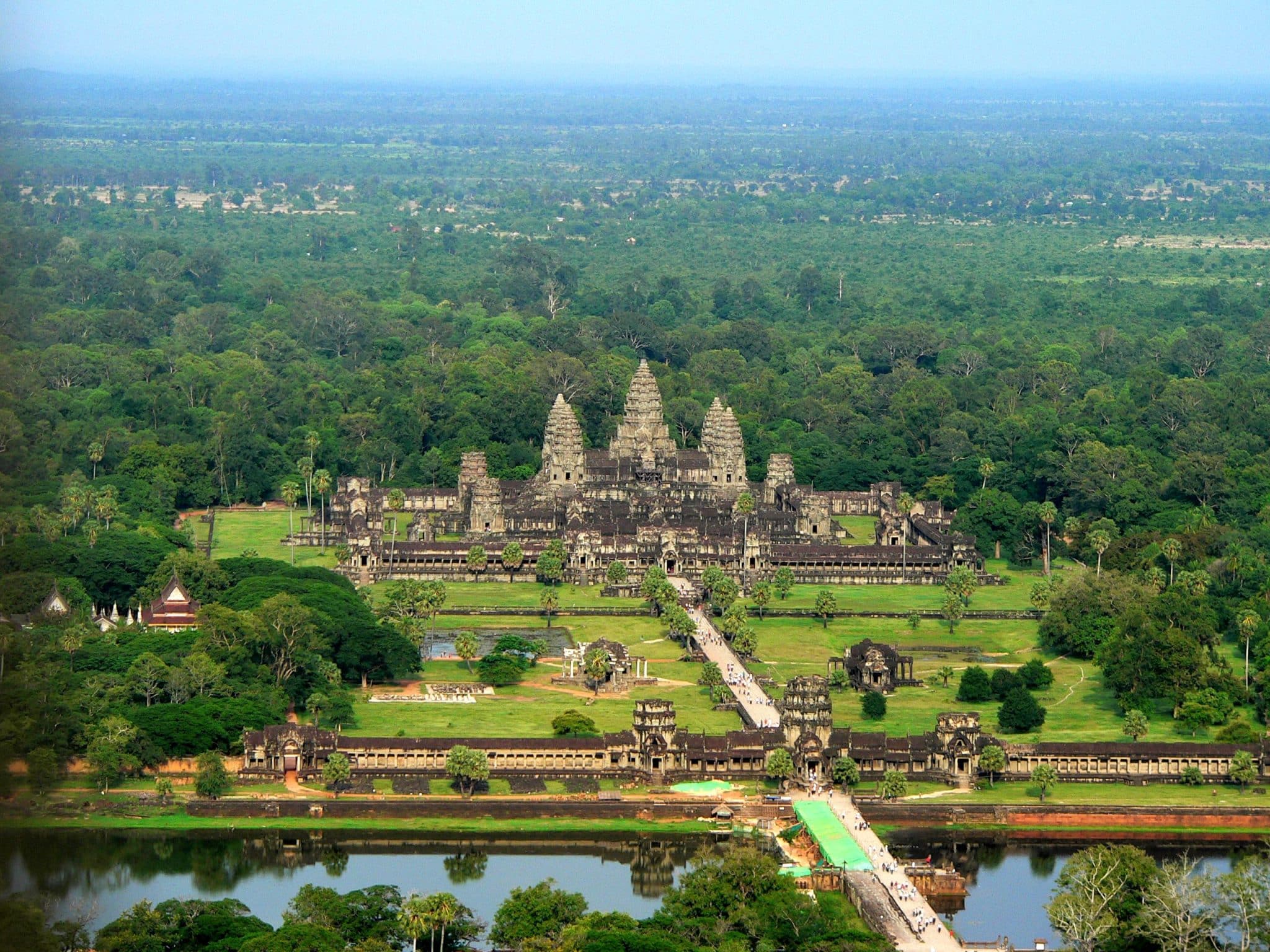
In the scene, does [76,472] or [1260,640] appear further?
[76,472]

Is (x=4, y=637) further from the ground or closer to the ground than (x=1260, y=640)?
further from the ground

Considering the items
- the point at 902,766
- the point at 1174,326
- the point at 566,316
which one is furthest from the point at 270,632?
the point at 1174,326

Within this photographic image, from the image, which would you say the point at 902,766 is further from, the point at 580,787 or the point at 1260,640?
the point at 1260,640

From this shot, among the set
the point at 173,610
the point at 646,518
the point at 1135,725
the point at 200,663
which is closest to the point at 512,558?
the point at 646,518

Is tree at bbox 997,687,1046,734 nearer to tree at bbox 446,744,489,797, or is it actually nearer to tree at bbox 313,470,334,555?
tree at bbox 446,744,489,797

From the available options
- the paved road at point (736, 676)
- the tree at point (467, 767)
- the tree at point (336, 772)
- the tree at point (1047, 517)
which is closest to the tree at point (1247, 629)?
the paved road at point (736, 676)

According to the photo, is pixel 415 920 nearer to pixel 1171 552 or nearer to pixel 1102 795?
pixel 1102 795
